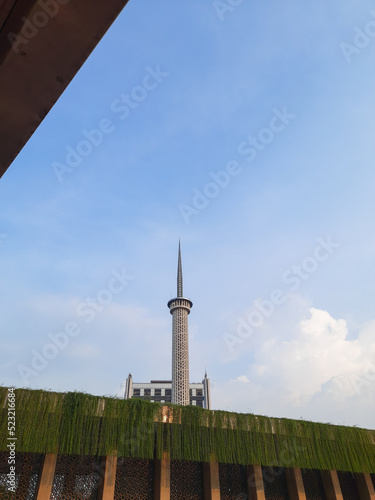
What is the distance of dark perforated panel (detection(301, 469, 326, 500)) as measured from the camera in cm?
1328

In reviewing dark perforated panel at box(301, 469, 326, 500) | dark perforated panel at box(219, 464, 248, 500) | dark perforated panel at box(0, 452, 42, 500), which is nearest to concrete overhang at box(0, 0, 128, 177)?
dark perforated panel at box(0, 452, 42, 500)

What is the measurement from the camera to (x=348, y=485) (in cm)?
1412

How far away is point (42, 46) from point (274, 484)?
14820 mm

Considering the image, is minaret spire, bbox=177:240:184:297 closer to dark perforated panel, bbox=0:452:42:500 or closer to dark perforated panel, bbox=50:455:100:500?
dark perforated panel, bbox=50:455:100:500

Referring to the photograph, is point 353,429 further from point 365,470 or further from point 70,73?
point 70,73

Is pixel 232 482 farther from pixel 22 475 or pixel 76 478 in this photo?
pixel 22 475

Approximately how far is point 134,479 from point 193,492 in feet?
6.48

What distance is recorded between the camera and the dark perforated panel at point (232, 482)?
1199 centimetres

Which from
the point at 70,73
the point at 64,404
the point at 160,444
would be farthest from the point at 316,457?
the point at 70,73

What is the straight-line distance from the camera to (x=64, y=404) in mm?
10609

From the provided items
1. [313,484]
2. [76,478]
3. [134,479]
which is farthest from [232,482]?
[76,478]

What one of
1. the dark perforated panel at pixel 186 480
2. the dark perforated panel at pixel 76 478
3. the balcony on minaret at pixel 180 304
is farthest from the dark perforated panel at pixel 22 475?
the balcony on minaret at pixel 180 304

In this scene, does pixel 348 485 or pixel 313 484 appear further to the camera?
pixel 348 485

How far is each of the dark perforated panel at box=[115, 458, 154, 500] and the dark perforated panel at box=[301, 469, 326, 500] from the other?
19.3 feet
